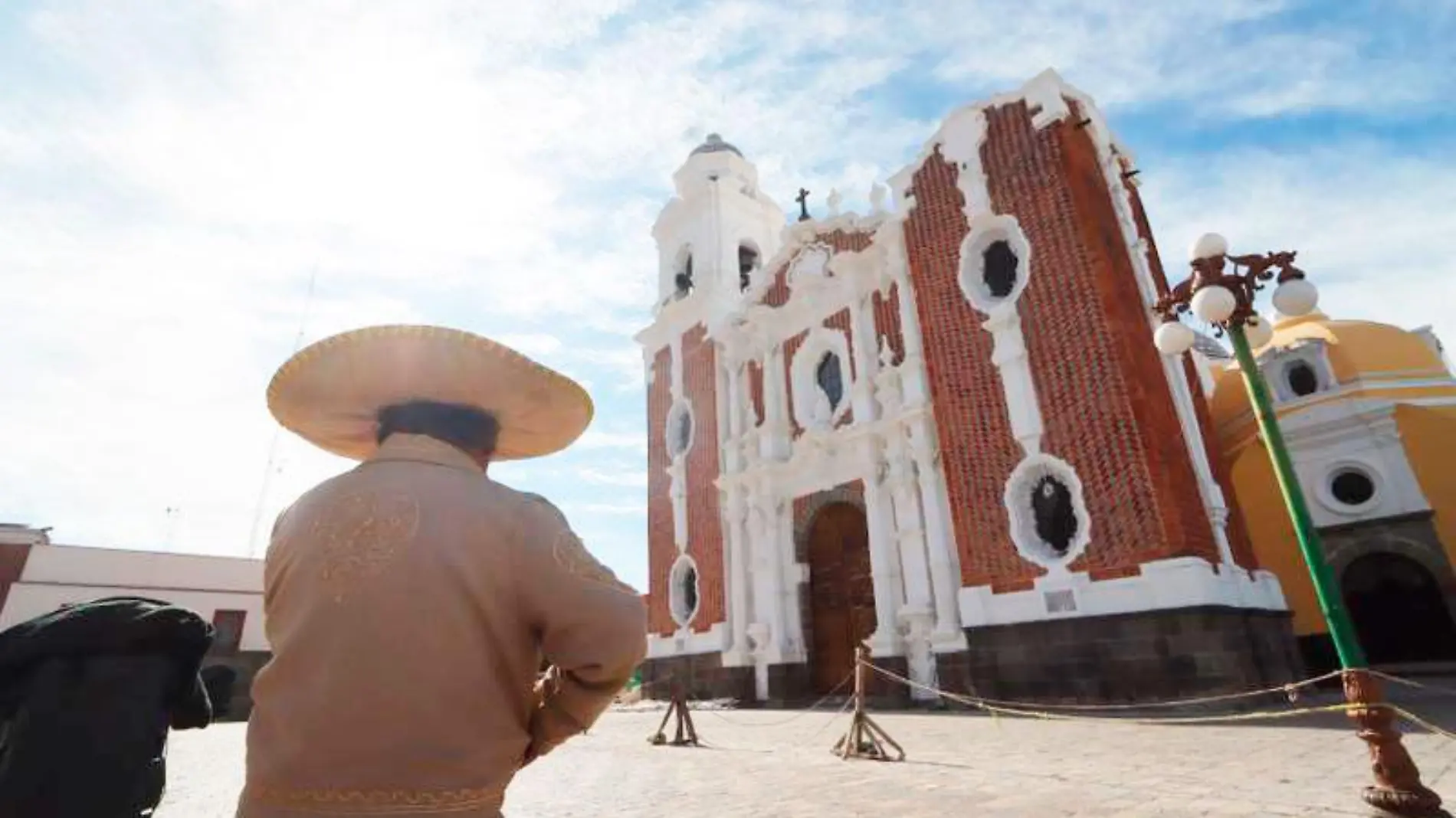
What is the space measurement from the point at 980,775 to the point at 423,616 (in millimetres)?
5304

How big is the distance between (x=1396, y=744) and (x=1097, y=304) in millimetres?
7847

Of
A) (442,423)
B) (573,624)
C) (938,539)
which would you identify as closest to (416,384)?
(442,423)

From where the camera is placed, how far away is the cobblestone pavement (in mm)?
4430

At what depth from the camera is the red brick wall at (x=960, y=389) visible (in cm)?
1121

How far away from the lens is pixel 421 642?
1461 mm

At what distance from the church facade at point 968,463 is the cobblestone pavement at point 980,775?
1.99 m

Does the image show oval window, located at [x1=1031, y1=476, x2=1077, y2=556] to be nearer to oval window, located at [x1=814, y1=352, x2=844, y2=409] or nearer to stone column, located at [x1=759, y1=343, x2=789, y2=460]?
oval window, located at [x1=814, y1=352, x2=844, y2=409]

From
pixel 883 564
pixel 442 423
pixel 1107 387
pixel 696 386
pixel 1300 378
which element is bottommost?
pixel 442 423

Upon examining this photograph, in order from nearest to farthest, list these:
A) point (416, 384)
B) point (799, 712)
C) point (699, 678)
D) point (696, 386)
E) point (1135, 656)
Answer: point (416, 384)
point (1135, 656)
point (799, 712)
point (699, 678)
point (696, 386)

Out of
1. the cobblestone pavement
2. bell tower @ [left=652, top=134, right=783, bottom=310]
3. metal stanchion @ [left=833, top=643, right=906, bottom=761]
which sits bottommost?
the cobblestone pavement

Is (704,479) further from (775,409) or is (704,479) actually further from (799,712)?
(799,712)

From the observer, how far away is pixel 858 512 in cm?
1430

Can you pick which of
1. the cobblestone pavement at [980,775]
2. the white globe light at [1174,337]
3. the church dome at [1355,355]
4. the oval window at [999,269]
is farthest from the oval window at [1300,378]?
the white globe light at [1174,337]

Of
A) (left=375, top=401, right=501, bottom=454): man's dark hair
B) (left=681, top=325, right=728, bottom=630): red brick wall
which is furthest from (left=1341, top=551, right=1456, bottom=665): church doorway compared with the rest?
(left=375, top=401, right=501, bottom=454): man's dark hair
